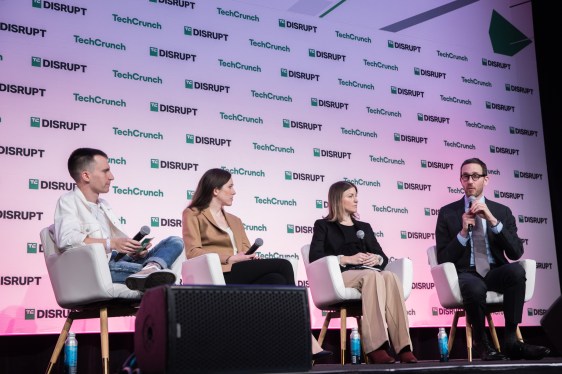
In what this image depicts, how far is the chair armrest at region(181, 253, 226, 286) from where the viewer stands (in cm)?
423

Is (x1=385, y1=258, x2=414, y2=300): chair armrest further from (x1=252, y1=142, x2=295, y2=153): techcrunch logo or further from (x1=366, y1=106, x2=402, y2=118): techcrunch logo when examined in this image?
(x1=366, y1=106, x2=402, y2=118): techcrunch logo

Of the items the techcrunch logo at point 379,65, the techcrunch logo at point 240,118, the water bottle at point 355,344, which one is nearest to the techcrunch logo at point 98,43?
the techcrunch logo at point 240,118

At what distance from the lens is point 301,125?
5.97m

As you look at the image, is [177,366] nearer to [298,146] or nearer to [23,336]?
[23,336]

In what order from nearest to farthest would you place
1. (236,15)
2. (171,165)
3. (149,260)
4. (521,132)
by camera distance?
1. (149,260)
2. (171,165)
3. (236,15)
4. (521,132)

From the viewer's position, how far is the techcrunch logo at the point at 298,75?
6000 millimetres

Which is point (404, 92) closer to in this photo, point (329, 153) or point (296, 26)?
point (329, 153)

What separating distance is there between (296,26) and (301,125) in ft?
2.89

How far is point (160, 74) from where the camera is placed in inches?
214

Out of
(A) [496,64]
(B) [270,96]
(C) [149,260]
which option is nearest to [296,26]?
(B) [270,96]

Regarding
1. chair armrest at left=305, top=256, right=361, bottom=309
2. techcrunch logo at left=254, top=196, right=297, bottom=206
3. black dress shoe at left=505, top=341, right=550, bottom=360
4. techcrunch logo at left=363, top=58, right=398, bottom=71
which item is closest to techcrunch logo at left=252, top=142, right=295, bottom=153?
techcrunch logo at left=254, top=196, right=297, bottom=206

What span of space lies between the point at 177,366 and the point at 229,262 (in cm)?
231

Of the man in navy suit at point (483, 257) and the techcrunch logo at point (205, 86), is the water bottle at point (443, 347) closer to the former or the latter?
the man in navy suit at point (483, 257)

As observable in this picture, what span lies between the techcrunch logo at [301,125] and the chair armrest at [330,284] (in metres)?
1.49
